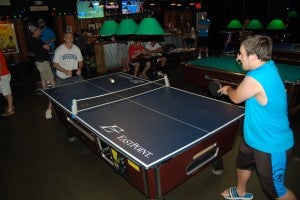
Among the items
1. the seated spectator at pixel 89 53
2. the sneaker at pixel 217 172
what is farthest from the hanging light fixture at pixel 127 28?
the seated spectator at pixel 89 53

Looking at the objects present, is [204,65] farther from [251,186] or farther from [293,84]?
[251,186]

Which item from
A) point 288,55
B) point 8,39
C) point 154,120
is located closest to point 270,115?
point 154,120

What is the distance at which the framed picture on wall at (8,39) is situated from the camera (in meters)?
9.98

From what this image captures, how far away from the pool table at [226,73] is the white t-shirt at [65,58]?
2.76 metres

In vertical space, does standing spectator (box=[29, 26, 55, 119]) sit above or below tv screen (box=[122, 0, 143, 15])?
below

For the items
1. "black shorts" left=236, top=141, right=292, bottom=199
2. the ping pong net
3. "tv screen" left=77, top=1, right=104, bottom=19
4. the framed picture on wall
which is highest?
"tv screen" left=77, top=1, right=104, bottom=19

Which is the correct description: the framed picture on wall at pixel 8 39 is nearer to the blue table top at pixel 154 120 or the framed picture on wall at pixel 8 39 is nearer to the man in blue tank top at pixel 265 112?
the blue table top at pixel 154 120

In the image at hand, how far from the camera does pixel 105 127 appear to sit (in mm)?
2750

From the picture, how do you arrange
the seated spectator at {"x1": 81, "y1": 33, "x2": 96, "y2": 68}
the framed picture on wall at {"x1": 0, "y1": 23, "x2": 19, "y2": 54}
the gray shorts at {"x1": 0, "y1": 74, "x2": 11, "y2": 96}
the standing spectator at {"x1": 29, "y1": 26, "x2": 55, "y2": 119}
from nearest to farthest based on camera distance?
the gray shorts at {"x1": 0, "y1": 74, "x2": 11, "y2": 96} < the standing spectator at {"x1": 29, "y1": 26, "x2": 55, "y2": 119} < the seated spectator at {"x1": 81, "y1": 33, "x2": 96, "y2": 68} < the framed picture on wall at {"x1": 0, "y1": 23, "x2": 19, "y2": 54}

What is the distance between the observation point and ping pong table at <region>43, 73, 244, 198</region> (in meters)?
2.22

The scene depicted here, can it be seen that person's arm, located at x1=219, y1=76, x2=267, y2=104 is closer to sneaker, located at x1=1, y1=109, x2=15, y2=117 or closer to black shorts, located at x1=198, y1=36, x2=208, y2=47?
sneaker, located at x1=1, y1=109, x2=15, y2=117

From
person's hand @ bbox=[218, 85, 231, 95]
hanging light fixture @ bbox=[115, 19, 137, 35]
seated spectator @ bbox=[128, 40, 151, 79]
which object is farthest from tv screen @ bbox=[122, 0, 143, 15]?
person's hand @ bbox=[218, 85, 231, 95]

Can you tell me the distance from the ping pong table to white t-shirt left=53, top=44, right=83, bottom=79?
57.8 inches

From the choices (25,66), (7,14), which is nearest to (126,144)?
(25,66)
